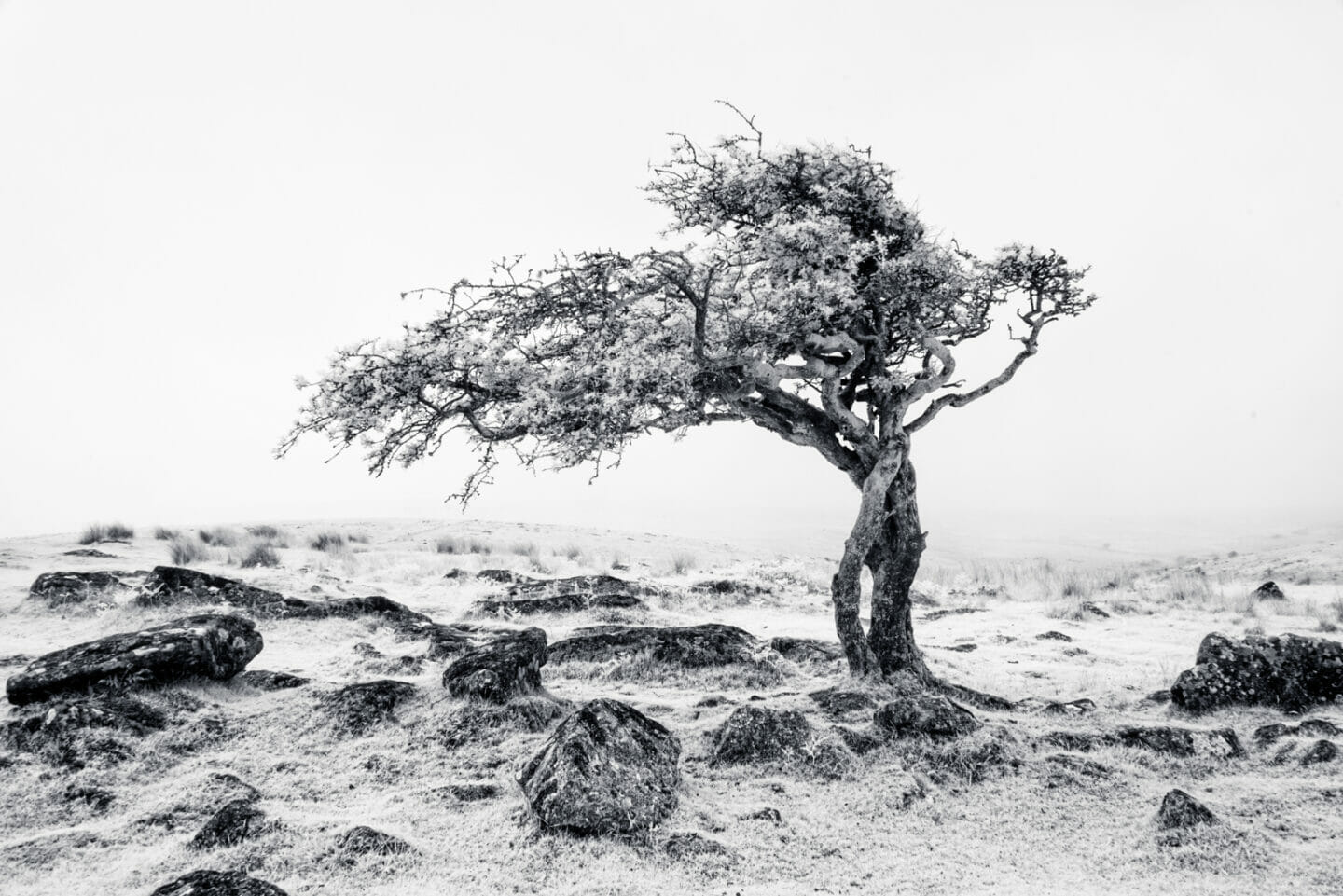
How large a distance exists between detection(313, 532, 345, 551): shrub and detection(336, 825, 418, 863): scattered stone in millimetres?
21419

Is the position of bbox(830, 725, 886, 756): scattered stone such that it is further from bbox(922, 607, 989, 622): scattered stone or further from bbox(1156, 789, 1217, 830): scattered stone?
bbox(922, 607, 989, 622): scattered stone

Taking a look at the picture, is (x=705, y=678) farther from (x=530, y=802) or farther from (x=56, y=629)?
(x=56, y=629)

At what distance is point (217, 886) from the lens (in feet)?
15.4

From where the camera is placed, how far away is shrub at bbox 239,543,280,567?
2030cm

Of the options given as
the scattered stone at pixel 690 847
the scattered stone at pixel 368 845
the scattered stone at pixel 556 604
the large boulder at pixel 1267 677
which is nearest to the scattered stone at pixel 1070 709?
the large boulder at pixel 1267 677

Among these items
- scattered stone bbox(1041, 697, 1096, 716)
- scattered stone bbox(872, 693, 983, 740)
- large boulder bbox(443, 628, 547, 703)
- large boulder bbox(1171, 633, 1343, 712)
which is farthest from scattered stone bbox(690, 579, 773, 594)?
scattered stone bbox(872, 693, 983, 740)

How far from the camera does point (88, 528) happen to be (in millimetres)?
24625

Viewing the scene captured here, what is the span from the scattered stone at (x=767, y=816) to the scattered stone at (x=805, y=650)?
18.5ft

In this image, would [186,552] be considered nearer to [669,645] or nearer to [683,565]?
[683,565]

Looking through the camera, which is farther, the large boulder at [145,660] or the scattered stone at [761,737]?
the large boulder at [145,660]

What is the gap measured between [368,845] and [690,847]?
2239 millimetres

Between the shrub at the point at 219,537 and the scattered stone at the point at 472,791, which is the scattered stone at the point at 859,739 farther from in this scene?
the shrub at the point at 219,537

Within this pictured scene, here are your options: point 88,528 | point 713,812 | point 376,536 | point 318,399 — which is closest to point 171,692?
point 318,399

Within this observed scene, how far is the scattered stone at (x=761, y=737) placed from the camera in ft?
24.4
